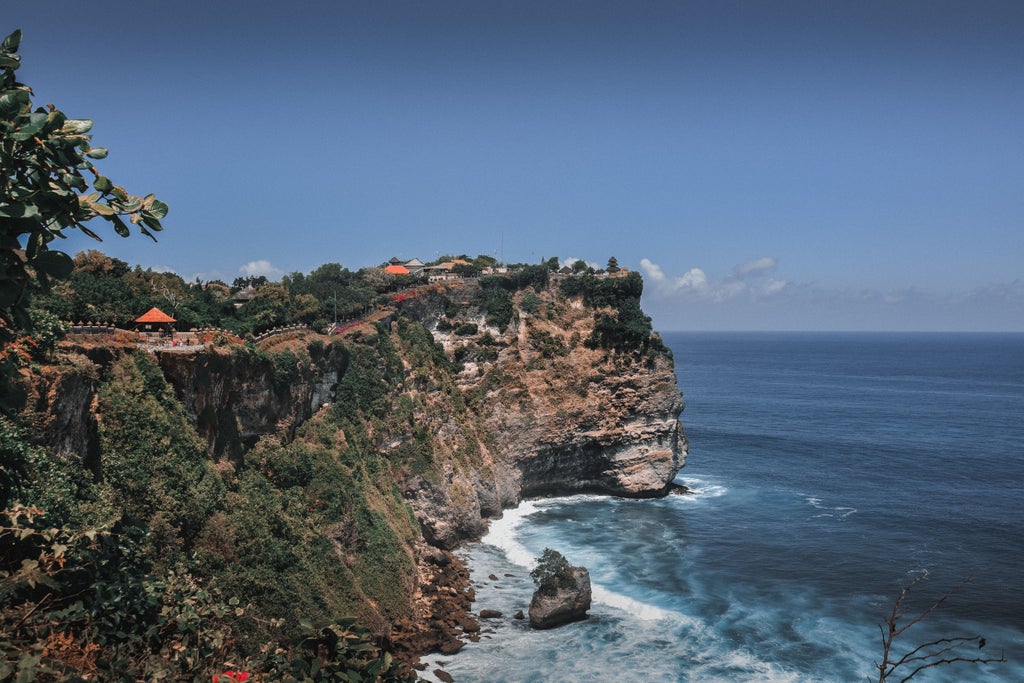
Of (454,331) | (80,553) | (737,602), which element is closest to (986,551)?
(737,602)

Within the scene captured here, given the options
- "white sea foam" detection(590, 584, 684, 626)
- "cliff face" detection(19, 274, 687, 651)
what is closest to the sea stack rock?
"white sea foam" detection(590, 584, 684, 626)

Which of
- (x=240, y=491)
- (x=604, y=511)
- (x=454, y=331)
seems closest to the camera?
(x=240, y=491)

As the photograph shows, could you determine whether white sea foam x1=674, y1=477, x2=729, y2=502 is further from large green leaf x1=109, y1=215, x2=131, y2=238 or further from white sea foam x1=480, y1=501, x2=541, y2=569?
large green leaf x1=109, y1=215, x2=131, y2=238

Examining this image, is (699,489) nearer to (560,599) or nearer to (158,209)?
(560,599)

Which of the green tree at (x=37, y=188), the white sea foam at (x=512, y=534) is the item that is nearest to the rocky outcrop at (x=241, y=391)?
the white sea foam at (x=512, y=534)

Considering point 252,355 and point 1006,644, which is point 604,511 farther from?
point 252,355

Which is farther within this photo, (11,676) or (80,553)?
(80,553)

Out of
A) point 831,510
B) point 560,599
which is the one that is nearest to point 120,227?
point 560,599
